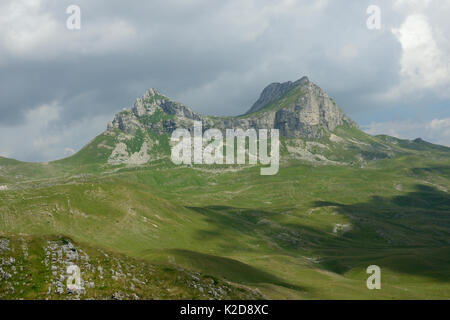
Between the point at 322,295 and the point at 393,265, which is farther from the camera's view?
the point at 393,265

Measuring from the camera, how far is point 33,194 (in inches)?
6481

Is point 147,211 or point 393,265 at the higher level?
point 147,211

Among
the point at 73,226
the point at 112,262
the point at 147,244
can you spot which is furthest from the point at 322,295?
the point at 73,226

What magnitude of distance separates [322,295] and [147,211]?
119 metres

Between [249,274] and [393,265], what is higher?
[249,274]

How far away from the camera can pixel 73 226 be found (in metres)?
146

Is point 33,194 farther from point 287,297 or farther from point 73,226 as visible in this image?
point 287,297
